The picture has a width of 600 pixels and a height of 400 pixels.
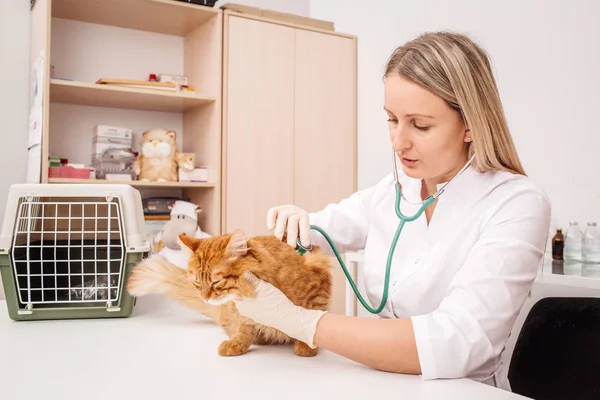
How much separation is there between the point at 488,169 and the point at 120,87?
2145 mm

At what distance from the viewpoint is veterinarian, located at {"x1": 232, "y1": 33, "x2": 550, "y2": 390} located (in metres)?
0.85

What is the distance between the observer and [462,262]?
109cm

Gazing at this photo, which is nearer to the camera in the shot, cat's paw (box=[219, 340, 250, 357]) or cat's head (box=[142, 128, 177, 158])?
cat's paw (box=[219, 340, 250, 357])

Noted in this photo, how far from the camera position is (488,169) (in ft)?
3.53

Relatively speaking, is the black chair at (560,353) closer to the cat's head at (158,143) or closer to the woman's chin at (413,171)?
the woman's chin at (413,171)

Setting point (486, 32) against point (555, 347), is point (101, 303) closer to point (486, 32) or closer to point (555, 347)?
point (555, 347)

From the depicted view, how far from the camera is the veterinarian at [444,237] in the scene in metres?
0.85

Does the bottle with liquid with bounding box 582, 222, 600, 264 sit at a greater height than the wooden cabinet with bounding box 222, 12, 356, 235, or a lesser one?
lesser

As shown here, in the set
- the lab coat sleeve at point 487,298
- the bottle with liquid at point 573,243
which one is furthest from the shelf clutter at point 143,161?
the lab coat sleeve at point 487,298

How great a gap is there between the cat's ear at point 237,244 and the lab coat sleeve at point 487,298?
1.03ft

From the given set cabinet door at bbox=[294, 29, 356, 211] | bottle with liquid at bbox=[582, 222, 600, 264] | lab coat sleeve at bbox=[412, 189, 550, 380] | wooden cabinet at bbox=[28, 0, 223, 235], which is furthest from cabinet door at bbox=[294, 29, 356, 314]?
lab coat sleeve at bbox=[412, 189, 550, 380]

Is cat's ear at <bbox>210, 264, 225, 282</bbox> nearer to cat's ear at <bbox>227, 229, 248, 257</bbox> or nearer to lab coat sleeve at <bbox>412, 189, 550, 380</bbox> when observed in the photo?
cat's ear at <bbox>227, 229, 248, 257</bbox>

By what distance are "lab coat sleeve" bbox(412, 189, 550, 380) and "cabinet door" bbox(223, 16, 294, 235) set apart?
6.87 feet

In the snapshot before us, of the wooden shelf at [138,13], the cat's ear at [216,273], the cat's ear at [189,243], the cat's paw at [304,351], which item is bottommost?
the cat's paw at [304,351]
